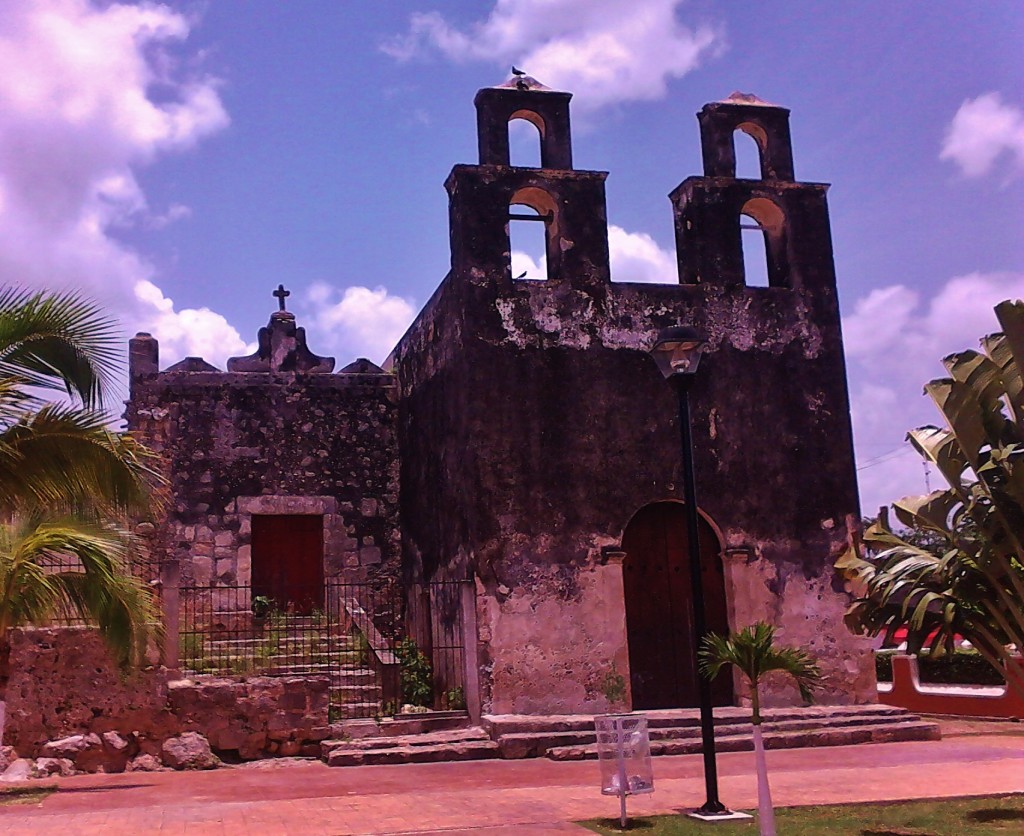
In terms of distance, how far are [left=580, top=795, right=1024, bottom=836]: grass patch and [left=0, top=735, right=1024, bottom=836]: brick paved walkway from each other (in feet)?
1.38

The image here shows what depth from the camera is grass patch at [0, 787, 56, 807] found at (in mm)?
10312

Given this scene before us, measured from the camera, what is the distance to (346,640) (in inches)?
630

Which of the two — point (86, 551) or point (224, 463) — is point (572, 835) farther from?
point (224, 463)

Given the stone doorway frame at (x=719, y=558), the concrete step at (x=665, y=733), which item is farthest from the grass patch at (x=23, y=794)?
the stone doorway frame at (x=719, y=558)

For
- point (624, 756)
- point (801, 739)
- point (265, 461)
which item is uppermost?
point (265, 461)

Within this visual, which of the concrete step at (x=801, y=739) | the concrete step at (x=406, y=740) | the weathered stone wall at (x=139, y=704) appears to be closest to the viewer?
the weathered stone wall at (x=139, y=704)

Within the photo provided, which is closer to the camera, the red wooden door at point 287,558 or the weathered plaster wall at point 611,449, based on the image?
the weathered plaster wall at point 611,449

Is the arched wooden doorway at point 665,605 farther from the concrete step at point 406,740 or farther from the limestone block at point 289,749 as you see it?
the limestone block at point 289,749

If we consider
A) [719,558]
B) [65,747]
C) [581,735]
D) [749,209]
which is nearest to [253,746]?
[65,747]

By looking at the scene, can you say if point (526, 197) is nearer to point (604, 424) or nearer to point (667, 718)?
point (604, 424)

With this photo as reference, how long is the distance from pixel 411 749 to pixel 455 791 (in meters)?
2.43

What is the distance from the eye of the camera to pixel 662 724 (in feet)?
45.2

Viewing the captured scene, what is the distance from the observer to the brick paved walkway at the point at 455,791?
348 inches

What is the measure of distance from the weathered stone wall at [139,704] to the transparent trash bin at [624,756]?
5680 millimetres
